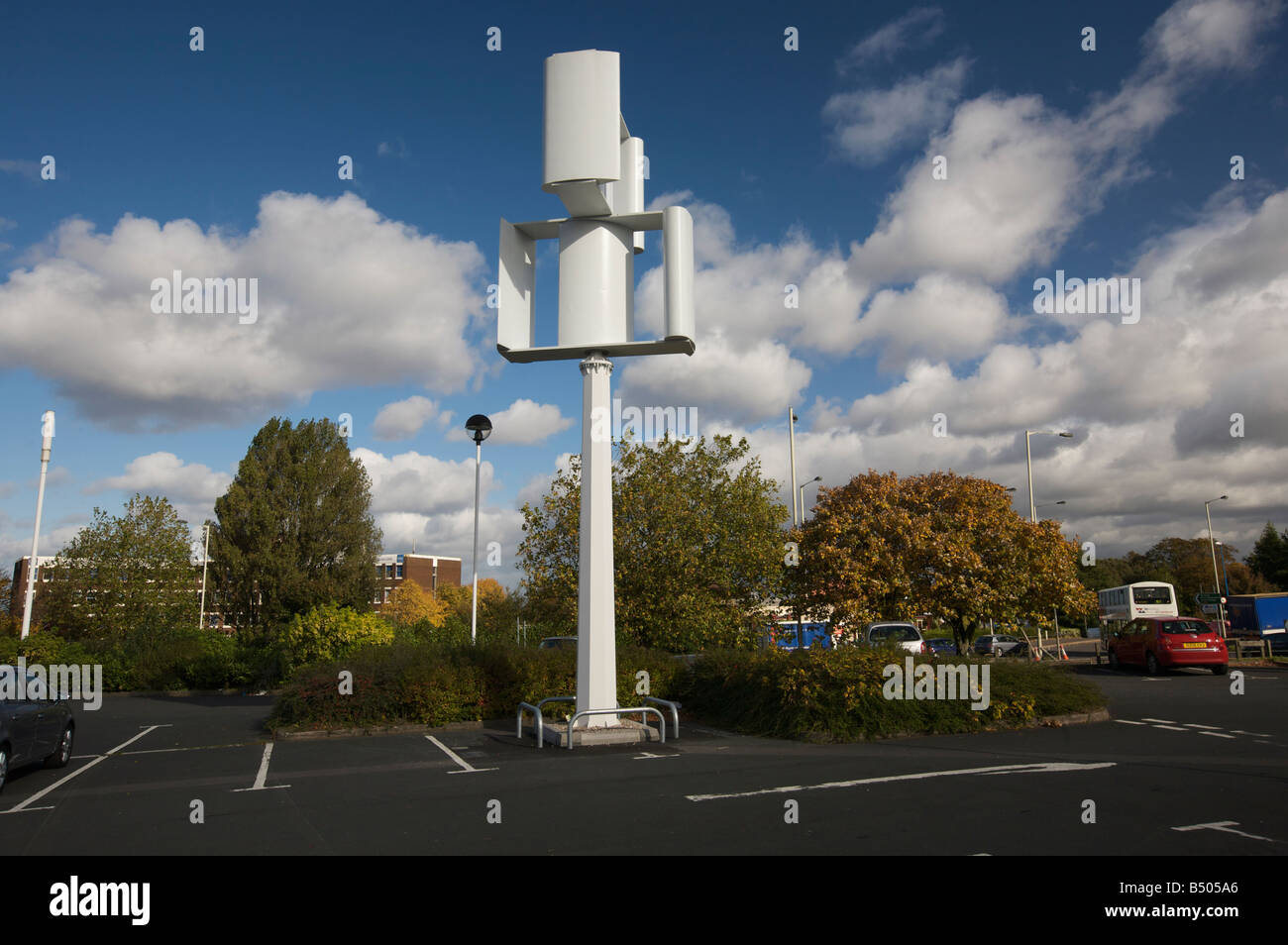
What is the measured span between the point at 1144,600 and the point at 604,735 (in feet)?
127

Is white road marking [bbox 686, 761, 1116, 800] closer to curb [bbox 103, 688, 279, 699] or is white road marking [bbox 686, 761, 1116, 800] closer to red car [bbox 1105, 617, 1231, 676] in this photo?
red car [bbox 1105, 617, 1231, 676]

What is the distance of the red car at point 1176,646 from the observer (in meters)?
24.6

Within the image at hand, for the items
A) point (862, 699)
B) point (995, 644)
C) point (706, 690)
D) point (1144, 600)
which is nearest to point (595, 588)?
point (862, 699)

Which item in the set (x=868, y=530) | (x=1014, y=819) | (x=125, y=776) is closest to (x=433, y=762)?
(x=125, y=776)

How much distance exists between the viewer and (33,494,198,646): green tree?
33406 millimetres

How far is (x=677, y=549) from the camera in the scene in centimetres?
1958

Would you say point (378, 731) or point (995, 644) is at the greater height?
point (378, 731)

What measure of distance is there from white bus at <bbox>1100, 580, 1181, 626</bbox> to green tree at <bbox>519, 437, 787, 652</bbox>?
27.0m

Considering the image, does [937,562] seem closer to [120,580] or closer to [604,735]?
[604,735]

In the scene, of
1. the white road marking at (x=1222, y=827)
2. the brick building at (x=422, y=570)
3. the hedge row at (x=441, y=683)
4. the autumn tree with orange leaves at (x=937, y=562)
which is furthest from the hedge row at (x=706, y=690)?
the brick building at (x=422, y=570)

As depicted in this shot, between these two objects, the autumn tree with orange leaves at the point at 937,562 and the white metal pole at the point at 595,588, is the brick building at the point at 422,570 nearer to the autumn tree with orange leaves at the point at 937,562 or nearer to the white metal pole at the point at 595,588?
the autumn tree with orange leaves at the point at 937,562
